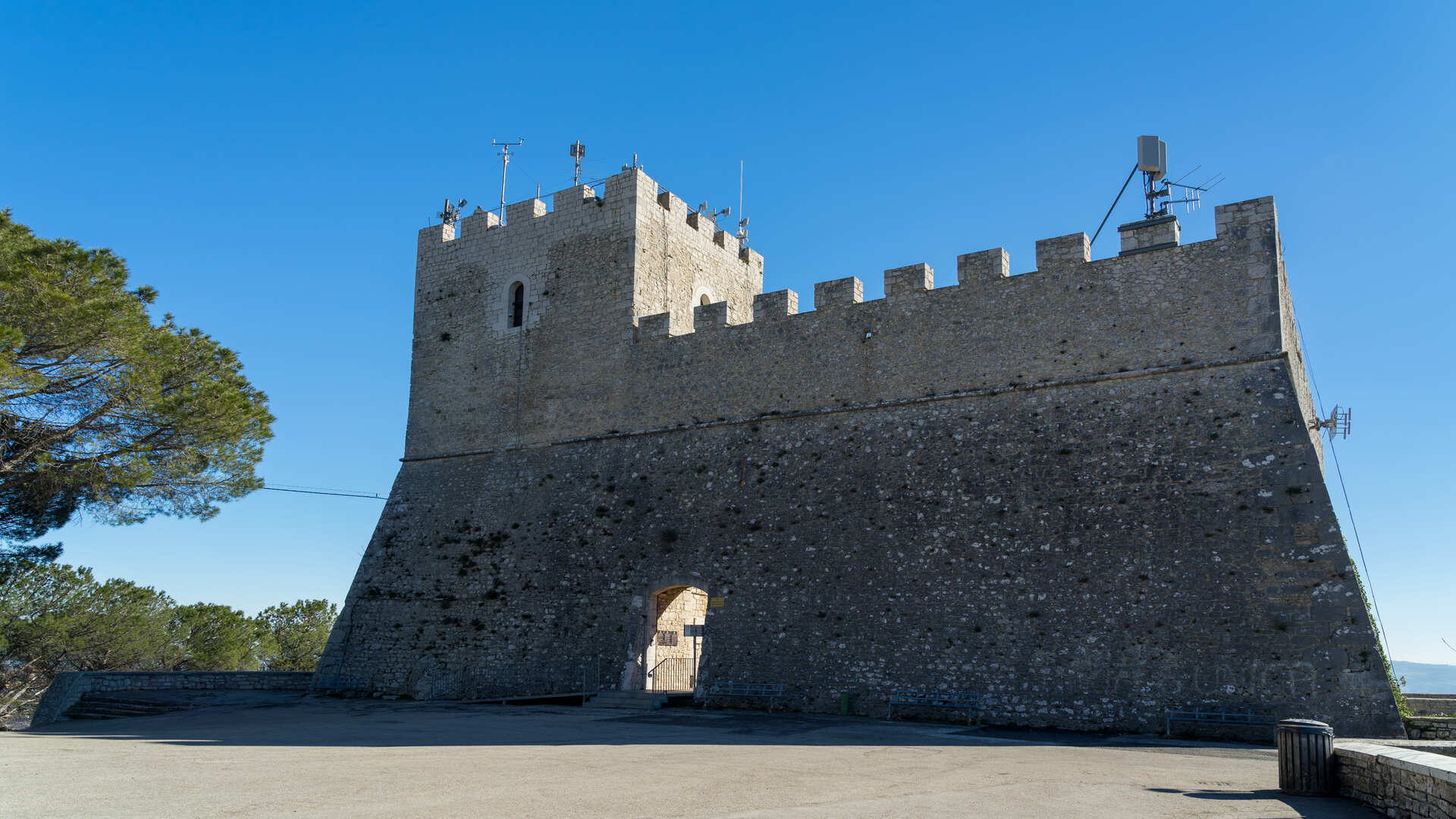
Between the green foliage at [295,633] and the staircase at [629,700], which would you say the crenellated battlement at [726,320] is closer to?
the staircase at [629,700]

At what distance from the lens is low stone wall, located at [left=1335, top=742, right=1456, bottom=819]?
A: 588 cm

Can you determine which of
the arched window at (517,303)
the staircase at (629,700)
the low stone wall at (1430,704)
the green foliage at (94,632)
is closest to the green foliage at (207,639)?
the green foliage at (94,632)

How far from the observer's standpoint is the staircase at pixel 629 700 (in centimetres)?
1543

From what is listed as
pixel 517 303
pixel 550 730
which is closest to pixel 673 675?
pixel 550 730

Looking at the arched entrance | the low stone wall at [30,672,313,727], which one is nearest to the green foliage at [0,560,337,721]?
the low stone wall at [30,672,313,727]

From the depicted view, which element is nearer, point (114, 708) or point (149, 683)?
point (114, 708)

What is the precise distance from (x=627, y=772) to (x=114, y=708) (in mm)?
13126

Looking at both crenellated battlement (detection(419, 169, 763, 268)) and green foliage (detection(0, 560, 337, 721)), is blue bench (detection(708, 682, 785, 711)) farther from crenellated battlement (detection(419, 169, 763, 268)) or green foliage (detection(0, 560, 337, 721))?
green foliage (detection(0, 560, 337, 721))

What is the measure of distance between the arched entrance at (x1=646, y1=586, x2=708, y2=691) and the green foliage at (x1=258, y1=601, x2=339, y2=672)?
2137 centimetres

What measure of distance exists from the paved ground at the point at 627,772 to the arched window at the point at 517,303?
29.4ft

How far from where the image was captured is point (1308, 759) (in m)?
7.72

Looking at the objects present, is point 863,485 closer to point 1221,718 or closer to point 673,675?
Answer: point 673,675

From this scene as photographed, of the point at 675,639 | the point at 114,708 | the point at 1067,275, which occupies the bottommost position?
the point at 114,708

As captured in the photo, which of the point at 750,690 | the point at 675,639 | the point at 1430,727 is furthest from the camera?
the point at 675,639
